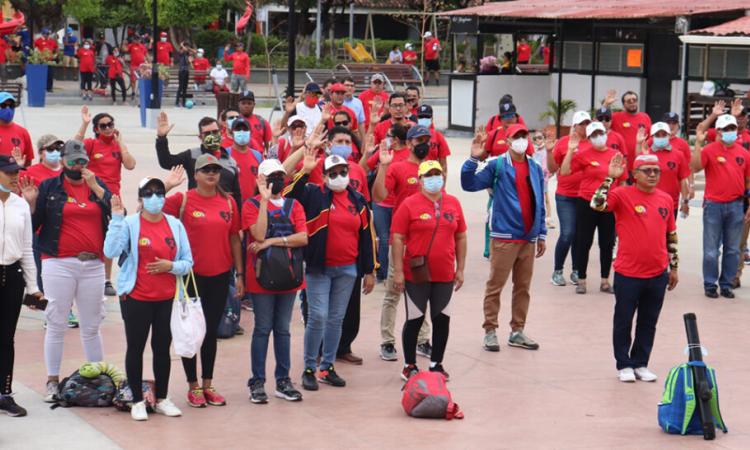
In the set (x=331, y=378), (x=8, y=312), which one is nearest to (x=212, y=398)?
Answer: (x=331, y=378)

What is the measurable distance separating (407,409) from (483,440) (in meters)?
0.71

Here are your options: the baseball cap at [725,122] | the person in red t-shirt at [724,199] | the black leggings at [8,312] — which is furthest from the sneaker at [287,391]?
the baseball cap at [725,122]

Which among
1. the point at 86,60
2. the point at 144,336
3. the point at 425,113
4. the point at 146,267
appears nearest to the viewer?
the point at 146,267

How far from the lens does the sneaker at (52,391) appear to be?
918 centimetres

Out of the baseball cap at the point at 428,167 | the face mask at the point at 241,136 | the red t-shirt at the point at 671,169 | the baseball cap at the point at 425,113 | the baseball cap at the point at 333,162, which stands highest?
the baseball cap at the point at 425,113

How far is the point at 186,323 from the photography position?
28.5 ft

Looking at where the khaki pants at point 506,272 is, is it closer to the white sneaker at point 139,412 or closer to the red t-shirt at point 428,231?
the red t-shirt at point 428,231

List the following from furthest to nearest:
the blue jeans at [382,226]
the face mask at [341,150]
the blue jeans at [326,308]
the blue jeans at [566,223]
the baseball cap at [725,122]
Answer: the blue jeans at [566,223]
the baseball cap at [725,122]
the blue jeans at [382,226]
the face mask at [341,150]
the blue jeans at [326,308]

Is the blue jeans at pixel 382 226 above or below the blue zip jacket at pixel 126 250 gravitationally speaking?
below

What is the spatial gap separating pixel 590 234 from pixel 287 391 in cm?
537

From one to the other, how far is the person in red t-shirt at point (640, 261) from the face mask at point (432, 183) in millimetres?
1401

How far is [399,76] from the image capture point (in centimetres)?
3919

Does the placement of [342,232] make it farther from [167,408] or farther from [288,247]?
[167,408]

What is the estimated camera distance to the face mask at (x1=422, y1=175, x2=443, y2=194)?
31.8 feet
